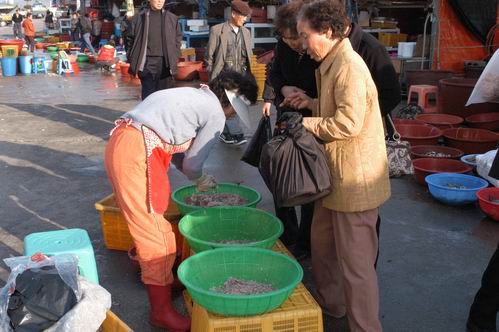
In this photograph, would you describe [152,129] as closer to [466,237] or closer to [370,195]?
[370,195]

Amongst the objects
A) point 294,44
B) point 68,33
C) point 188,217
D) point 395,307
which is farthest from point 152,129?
point 68,33

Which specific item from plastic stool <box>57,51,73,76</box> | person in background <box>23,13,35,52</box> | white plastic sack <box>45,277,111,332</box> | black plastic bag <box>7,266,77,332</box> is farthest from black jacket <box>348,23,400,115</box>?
person in background <box>23,13,35,52</box>

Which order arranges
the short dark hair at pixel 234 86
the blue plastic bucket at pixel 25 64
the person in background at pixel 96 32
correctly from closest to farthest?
the short dark hair at pixel 234 86
the blue plastic bucket at pixel 25 64
the person in background at pixel 96 32

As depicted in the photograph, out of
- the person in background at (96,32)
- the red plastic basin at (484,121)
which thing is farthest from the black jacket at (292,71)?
the person in background at (96,32)

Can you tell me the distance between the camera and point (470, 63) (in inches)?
376

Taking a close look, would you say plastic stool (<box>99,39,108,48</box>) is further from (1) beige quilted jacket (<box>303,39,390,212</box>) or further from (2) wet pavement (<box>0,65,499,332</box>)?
(1) beige quilted jacket (<box>303,39,390,212</box>)

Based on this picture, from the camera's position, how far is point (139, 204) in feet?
9.42

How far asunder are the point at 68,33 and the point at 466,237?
28.4m

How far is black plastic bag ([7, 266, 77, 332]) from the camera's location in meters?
2.30

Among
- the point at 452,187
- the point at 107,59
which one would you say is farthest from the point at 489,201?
the point at 107,59

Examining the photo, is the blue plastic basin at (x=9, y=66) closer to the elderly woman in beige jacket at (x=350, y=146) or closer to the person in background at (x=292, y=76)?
the person in background at (x=292, y=76)

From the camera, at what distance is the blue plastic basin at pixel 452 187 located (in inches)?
191

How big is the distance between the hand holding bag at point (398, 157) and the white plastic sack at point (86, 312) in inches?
139

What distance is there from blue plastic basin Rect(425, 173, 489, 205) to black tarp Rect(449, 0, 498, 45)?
5.61 meters
